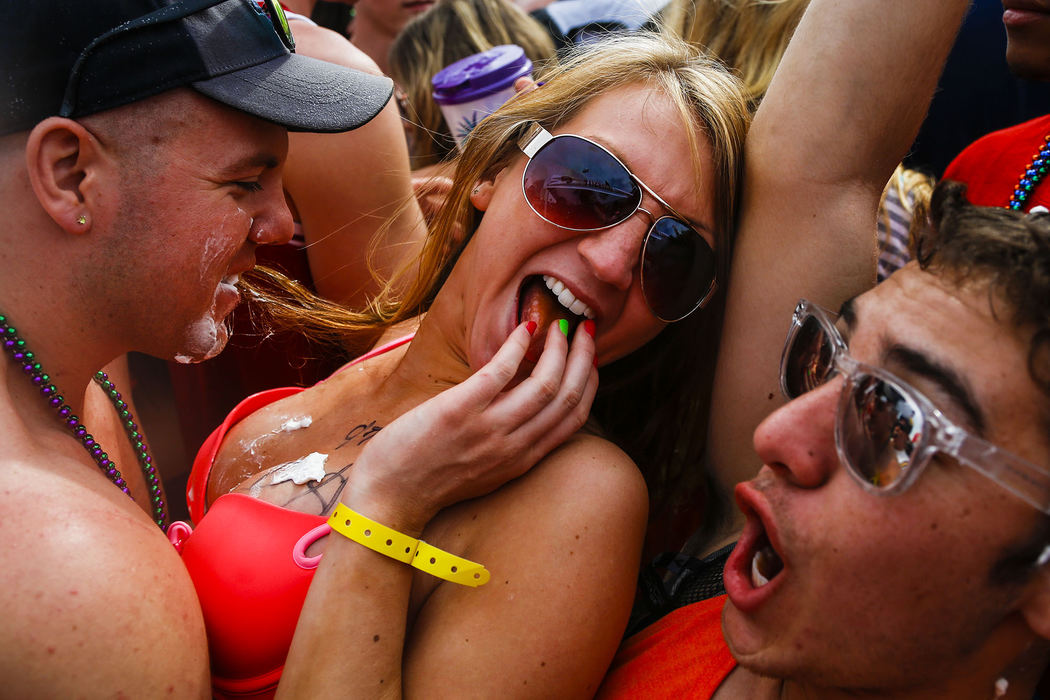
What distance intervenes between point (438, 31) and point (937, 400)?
11.7 feet

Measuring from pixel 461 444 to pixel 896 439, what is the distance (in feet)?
2.65

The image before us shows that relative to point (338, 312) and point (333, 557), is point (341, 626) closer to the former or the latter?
point (333, 557)

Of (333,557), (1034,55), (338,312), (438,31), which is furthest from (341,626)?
(438,31)

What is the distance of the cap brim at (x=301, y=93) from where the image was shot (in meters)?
1.71

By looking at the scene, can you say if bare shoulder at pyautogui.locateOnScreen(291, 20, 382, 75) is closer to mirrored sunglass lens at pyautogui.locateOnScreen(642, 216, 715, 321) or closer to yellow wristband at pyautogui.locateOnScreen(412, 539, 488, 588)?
mirrored sunglass lens at pyautogui.locateOnScreen(642, 216, 715, 321)

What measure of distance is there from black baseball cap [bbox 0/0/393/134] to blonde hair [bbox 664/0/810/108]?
A: 162 centimetres

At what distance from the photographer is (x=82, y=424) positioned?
6.26 ft

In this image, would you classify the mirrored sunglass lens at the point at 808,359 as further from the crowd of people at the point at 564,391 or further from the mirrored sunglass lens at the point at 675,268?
the mirrored sunglass lens at the point at 675,268

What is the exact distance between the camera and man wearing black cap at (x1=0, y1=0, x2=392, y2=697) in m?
1.41

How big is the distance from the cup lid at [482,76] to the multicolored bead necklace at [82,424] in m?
1.95

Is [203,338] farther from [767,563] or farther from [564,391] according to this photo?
[767,563]

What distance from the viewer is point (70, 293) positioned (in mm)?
1725

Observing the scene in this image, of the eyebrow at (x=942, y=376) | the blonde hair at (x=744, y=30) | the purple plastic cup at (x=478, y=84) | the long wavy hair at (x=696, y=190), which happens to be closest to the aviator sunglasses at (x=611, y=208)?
the long wavy hair at (x=696, y=190)

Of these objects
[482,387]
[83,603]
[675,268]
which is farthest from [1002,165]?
[83,603]
